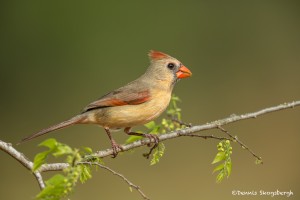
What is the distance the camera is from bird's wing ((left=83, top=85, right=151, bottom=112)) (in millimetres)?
3850

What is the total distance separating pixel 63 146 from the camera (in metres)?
2.50

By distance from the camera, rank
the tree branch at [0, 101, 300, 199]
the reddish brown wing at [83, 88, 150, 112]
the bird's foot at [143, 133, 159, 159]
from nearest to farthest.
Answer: the tree branch at [0, 101, 300, 199] < the bird's foot at [143, 133, 159, 159] < the reddish brown wing at [83, 88, 150, 112]

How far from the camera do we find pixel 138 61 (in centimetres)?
884

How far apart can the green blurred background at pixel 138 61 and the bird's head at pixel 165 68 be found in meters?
3.36

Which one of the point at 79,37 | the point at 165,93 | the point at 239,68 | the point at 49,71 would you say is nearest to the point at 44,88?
the point at 49,71

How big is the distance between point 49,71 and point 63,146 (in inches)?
257

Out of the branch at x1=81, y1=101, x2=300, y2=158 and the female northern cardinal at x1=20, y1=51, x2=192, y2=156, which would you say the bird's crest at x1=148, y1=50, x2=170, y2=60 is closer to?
the female northern cardinal at x1=20, y1=51, x2=192, y2=156

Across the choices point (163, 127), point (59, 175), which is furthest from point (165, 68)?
point (59, 175)

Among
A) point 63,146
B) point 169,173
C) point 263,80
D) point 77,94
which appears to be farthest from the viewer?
point 263,80

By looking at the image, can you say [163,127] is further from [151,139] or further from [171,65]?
[171,65]

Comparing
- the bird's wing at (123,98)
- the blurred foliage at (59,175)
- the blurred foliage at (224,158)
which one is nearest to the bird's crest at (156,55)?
the bird's wing at (123,98)

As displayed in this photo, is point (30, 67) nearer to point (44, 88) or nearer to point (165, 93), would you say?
point (44, 88)

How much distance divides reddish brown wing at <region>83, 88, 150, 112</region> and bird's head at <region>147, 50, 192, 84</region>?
1.03ft

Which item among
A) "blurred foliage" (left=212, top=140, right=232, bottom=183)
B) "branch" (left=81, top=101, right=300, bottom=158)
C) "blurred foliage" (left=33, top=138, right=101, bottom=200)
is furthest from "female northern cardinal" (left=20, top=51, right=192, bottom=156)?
"blurred foliage" (left=33, top=138, right=101, bottom=200)
